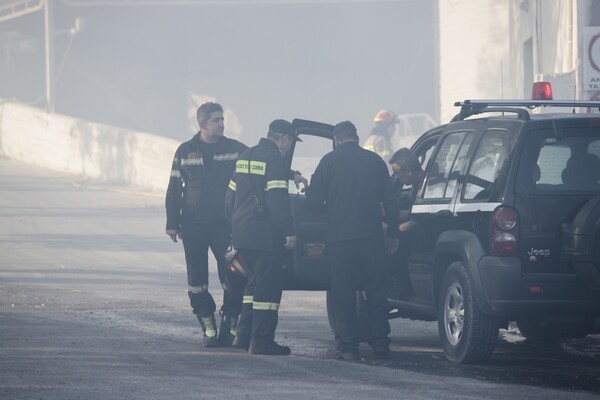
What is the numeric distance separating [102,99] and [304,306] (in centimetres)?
2925

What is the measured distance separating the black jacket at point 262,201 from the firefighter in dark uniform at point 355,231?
0.24 meters

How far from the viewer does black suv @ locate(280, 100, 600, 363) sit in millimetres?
9109

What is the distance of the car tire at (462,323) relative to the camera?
9516mm

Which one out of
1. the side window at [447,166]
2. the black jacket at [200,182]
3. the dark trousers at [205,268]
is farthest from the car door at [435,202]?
the black jacket at [200,182]

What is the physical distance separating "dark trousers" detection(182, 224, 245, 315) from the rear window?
9.56 feet

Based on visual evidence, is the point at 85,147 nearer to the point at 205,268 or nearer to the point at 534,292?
the point at 205,268

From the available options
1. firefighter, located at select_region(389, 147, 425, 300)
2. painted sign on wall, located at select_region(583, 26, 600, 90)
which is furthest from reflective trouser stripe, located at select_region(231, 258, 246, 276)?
painted sign on wall, located at select_region(583, 26, 600, 90)

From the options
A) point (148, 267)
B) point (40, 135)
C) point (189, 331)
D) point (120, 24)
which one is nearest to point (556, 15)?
point (148, 267)

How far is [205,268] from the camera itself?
11.2 metres

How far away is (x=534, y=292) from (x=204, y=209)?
3.17 metres

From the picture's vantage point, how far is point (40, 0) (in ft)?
123

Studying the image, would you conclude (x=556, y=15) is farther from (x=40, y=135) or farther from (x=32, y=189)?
(x=40, y=135)

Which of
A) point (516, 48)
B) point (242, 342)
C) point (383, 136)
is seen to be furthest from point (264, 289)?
point (516, 48)

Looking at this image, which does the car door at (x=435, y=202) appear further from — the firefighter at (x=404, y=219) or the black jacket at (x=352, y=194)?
the black jacket at (x=352, y=194)
